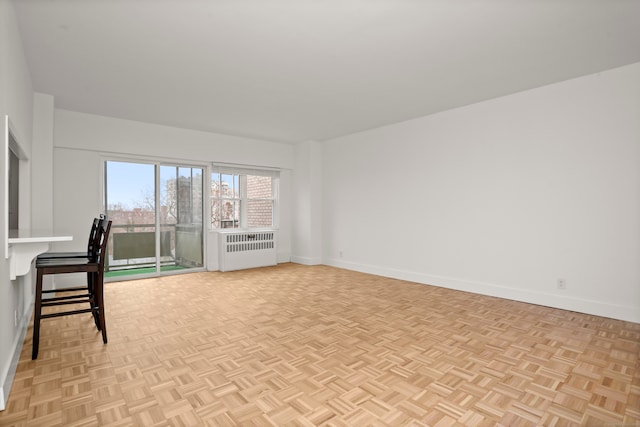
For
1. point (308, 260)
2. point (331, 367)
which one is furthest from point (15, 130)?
point (308, 260)

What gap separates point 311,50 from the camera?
3057 millimetres

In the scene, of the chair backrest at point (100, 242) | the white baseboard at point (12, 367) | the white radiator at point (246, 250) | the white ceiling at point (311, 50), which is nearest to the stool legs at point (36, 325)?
the white baseboard at point (12, 367)

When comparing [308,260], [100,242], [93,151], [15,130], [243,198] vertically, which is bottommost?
[308,260]

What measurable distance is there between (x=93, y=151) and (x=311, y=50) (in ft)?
12.9

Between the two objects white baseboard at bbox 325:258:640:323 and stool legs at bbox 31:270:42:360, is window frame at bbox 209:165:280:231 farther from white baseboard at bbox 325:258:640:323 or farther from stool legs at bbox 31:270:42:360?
stool legs at bbox 31:270:42:360

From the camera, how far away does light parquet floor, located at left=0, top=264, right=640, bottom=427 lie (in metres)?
1.85

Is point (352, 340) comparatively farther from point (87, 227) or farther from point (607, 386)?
point (87, 227)

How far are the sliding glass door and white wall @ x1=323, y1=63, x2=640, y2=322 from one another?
3.16 m

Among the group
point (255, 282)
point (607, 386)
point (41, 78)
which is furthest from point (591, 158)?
point (41, 78)

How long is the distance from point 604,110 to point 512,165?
1023 millimetres

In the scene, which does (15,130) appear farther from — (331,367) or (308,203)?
(308,203)

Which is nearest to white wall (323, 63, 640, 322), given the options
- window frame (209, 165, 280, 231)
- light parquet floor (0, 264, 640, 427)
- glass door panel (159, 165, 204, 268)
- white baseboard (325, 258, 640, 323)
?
white baseboard (325, 258, 640, 323)

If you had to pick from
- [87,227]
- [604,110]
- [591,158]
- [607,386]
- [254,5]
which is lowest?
[607,386]

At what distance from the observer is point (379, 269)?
588cm
